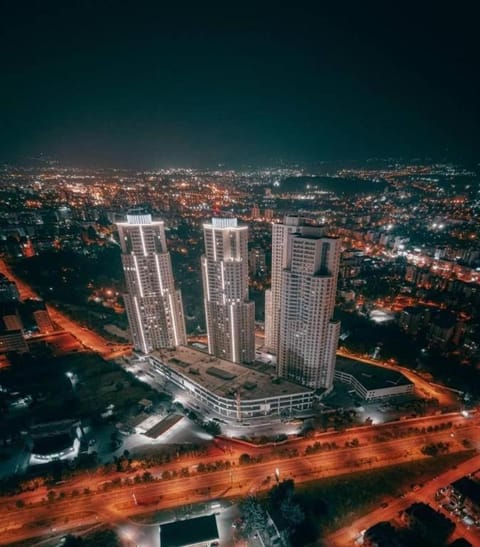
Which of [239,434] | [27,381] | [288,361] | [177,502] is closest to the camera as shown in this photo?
[177,502]

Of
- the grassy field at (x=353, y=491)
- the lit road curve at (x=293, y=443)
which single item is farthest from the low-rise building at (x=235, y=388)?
→ the grassy field at (x=353, y=491)

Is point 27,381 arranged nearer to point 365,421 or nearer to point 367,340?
point 365,421

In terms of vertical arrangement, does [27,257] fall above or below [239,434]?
above

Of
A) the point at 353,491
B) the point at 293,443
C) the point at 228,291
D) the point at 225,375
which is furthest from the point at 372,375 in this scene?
the point at 228,291

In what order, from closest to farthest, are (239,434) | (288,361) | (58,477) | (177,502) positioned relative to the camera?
(177,502) < (58,477) < (239,434) < (288,361)

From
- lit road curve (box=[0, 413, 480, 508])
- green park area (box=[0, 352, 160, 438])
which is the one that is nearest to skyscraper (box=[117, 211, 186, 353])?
green park area (box=[0, 352, 160, 438])

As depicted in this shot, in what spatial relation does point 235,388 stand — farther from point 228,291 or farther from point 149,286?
point 149,286

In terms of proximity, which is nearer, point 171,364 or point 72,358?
point 171,364

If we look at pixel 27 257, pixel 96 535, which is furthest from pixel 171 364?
pixel 27 257
